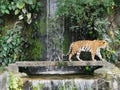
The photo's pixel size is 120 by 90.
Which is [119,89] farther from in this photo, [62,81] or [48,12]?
[48,12]

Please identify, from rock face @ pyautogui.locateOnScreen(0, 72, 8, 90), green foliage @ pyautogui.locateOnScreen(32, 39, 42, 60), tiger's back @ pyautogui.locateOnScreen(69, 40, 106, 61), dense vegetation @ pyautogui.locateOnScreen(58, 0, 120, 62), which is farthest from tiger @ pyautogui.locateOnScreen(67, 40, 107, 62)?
rock face @ pyautogui.locateOnScreen(0, 72, 8, 90)

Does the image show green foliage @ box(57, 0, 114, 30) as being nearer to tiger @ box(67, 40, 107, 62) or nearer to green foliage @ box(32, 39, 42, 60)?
tiger @ box(67, 40, 107, 62)

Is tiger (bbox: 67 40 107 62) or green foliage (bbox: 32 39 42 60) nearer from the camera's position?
tiger (bbox: 67 40 107 62)

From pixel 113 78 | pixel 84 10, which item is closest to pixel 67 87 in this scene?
pixel 113 78

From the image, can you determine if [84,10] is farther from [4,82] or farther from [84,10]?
[4,82]

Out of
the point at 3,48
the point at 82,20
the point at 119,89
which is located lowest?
the point at 119,89

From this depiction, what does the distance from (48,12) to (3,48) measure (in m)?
1.90

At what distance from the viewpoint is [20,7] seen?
10875 millimetres

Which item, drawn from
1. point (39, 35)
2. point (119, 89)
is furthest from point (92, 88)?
point (39, 35)

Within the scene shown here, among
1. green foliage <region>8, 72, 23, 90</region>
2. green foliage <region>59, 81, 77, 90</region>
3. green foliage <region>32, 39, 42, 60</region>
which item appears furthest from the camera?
green foliage <region>32, 39, 42, 60</region>

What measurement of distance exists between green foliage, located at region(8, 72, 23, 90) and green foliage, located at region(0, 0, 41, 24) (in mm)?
3351

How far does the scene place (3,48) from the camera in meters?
10.7

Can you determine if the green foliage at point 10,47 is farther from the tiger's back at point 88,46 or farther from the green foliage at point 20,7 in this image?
the tiger's back at point 88,46

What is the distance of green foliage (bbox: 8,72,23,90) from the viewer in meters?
7.82
